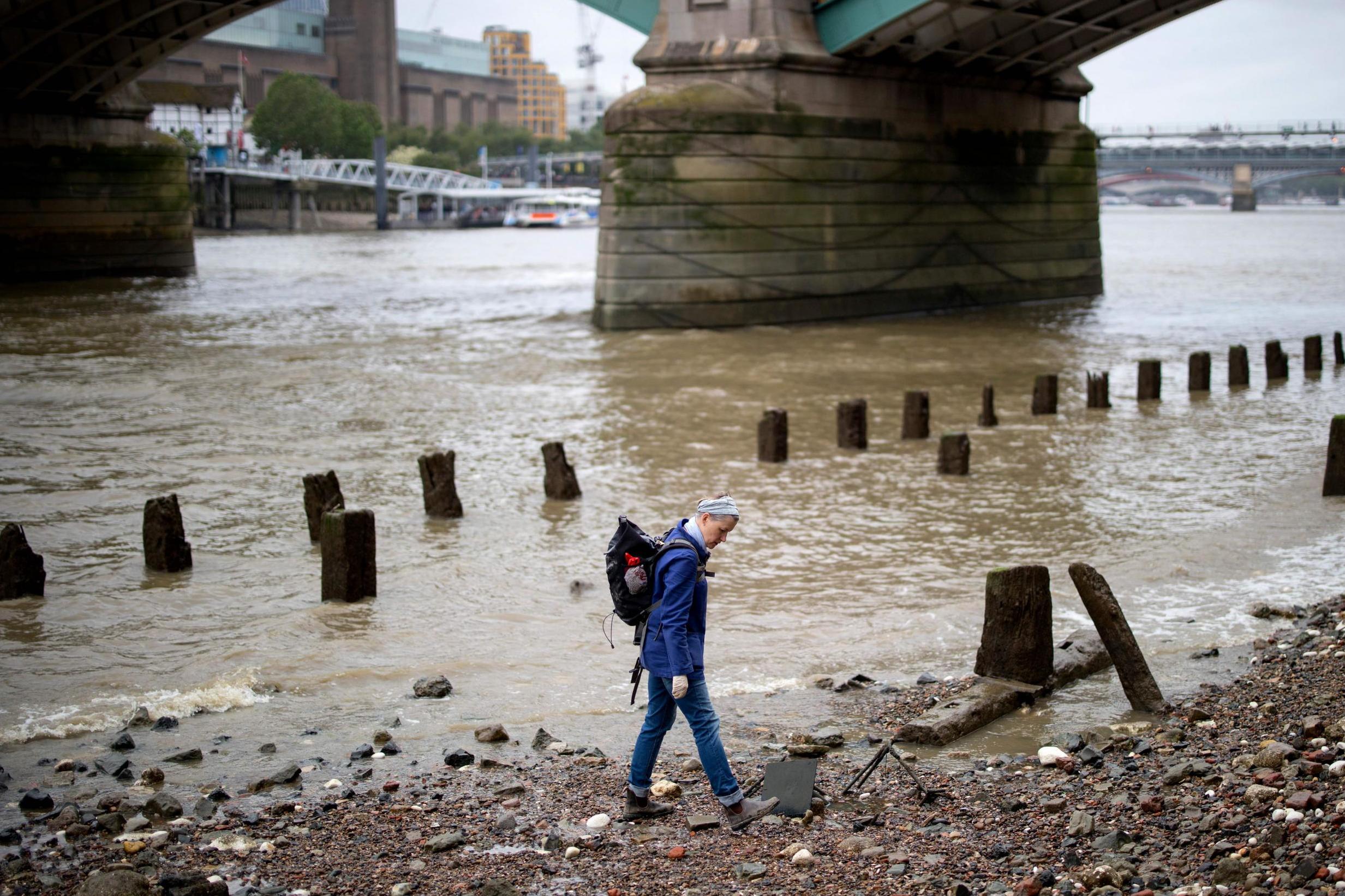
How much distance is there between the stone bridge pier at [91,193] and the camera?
37.8m

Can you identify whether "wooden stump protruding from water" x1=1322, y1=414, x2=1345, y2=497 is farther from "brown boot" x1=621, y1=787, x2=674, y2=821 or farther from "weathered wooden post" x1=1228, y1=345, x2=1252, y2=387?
"brown boot" x1=621, y1=787, x2=674, y2=821

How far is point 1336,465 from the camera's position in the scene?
40.4 feet

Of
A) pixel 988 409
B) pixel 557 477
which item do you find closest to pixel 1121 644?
pixel 557 477

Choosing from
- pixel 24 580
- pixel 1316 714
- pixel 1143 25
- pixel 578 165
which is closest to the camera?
pixel 1316 714

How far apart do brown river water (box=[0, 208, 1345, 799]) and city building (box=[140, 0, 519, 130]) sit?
103 metres

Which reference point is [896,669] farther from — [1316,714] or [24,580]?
[24,580]

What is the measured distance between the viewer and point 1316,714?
20.3 feet

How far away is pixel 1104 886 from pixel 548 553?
677 cm

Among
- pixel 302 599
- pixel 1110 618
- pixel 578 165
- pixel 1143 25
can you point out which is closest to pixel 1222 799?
pixel 1110 618

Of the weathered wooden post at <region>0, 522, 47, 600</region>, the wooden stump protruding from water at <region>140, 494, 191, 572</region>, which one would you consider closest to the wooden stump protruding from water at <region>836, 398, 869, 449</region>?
the wooden stump protruding from water at <region>140, 494, 191, 572</region>

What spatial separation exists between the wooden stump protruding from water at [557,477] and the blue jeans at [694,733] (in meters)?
7.18

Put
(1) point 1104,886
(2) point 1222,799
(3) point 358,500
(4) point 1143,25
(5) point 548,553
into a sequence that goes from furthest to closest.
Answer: (4) point 1143,25, (3) point 358,500, (5) point 548,553, (2) point 1222,799, (1) point 1104,886

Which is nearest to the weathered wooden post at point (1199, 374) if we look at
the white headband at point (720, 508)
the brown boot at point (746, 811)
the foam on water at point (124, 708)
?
the foam on water at point (124, 708)

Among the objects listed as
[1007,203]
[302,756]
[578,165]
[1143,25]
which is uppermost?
[578,165]
